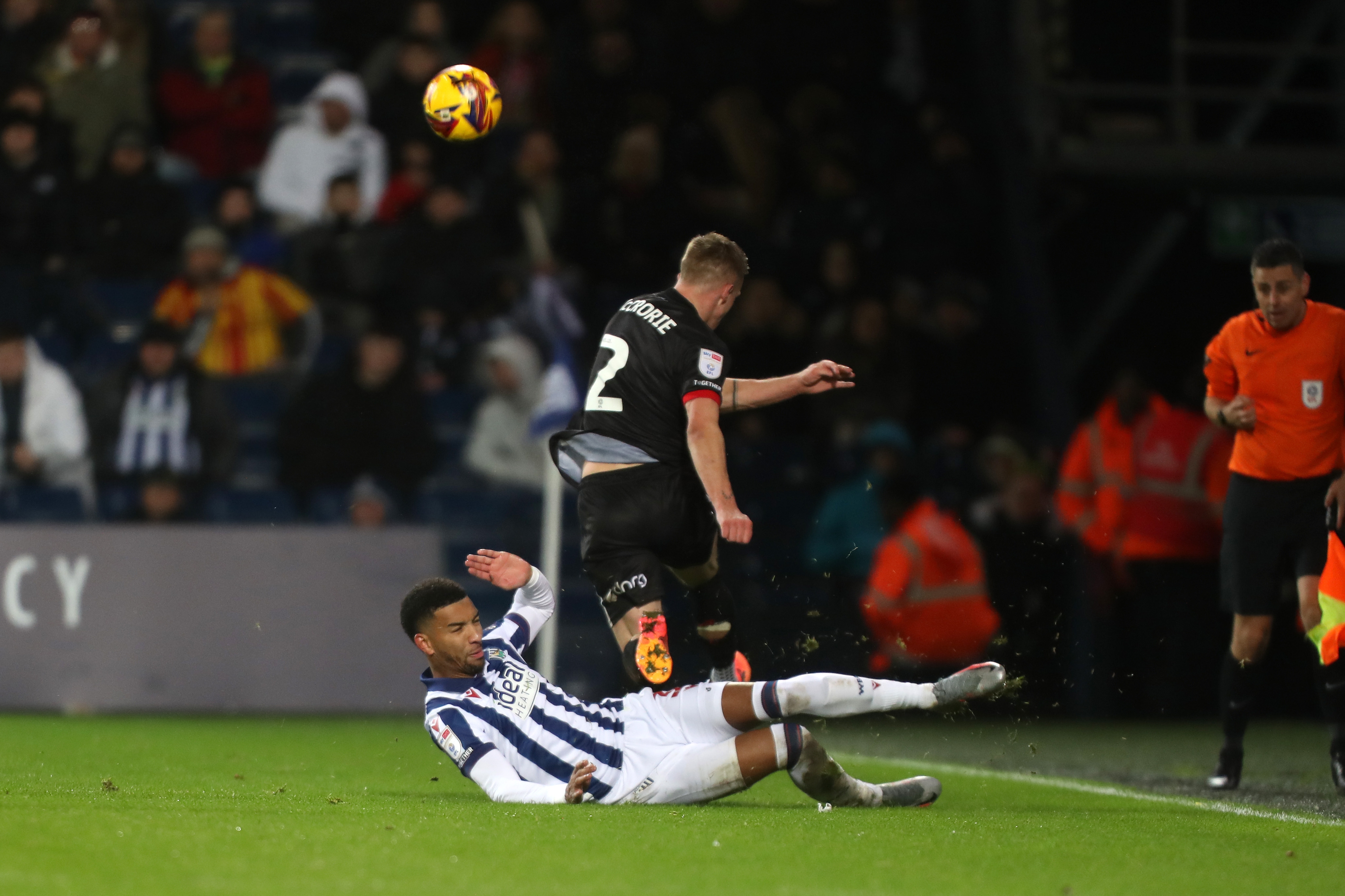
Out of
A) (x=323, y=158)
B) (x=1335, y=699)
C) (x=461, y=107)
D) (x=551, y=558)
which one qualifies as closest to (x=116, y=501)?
(x=323, y=158)

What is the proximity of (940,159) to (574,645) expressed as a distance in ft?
15.8

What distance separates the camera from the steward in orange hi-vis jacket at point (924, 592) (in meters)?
11.0

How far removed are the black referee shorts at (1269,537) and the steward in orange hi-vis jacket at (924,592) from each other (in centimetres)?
344

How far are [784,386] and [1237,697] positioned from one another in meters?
2.34

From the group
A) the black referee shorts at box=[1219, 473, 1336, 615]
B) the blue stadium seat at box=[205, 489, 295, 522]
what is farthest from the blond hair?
the blue stadium seat at box=[205, 489, 295, 522]

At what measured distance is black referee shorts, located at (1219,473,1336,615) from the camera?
7.42 meters

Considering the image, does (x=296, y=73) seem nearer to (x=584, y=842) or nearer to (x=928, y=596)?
(x=928, y=596)

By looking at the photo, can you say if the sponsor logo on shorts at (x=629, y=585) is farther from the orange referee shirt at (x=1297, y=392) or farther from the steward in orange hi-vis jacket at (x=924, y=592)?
the steward in orange hi-vis jacket at (x=924, y=592)

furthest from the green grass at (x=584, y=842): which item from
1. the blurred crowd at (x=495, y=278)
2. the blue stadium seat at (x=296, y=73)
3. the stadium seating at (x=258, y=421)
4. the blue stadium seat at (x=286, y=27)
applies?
the blue stadium seat at (x=286, y=27)

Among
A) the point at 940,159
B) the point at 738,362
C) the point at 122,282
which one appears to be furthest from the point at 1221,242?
the point at 122,282

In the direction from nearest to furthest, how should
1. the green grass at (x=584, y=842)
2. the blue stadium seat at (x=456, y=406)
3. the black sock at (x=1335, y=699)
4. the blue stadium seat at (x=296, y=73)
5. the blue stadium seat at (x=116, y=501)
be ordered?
the green grass at (x=584, y=842), the black sock at (x=1335, y=699), the blue stadium seat at (x=116, y=501), the blue stadium seat at (x=456, y=406), the blue stadium seat at (x=296, y=73)

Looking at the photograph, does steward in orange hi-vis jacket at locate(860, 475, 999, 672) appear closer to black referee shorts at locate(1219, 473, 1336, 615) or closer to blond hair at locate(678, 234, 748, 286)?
black referee shorts at locate(1219, 473, 1336, 615)

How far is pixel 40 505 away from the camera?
12211mm

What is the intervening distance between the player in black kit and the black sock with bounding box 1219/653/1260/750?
2111mm
